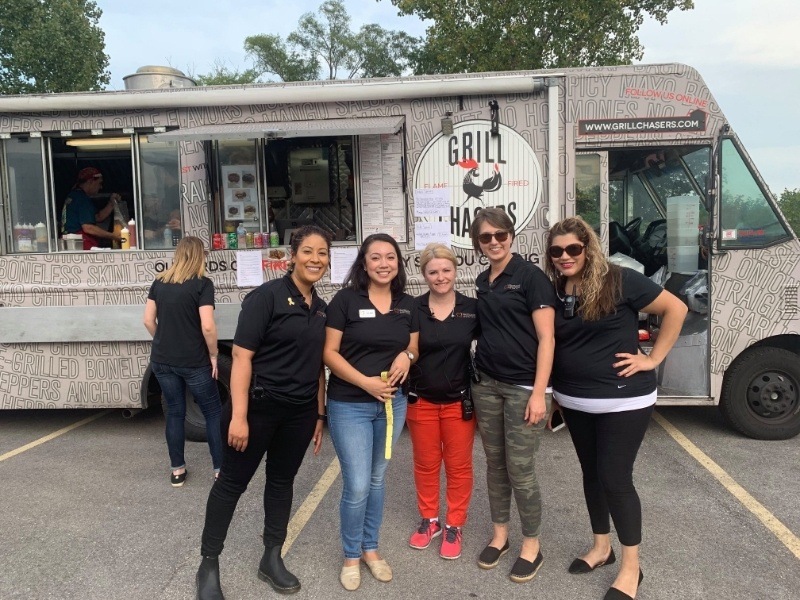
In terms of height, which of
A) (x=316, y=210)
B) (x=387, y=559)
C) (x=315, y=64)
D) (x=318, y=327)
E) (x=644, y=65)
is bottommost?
(x=387, y=559)

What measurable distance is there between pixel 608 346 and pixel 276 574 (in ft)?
6.25

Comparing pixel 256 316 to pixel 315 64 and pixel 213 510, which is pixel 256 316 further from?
pixel 315 64

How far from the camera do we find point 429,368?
304cm

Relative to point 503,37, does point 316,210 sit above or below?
below

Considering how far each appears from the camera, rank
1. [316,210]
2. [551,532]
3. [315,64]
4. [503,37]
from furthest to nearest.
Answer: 1. [315,64]
2. [503,37]
3. [316,210]
4. [551,532]

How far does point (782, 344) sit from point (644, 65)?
7.93 feet

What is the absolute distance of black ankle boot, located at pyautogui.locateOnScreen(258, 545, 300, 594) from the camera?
9.55 ft

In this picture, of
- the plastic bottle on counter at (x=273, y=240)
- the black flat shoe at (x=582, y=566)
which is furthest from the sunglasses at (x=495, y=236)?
the plastic bottle on counter at (x=273, y=240)

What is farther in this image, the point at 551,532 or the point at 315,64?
the point at 315,64

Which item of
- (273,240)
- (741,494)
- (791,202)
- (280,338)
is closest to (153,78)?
(273,240)

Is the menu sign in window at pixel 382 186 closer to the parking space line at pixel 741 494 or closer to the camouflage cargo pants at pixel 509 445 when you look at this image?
the camouflage cargo pants at pixel 509 445

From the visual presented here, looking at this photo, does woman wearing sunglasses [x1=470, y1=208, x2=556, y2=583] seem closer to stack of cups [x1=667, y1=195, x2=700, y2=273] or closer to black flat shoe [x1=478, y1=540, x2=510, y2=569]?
black flat shoe [x1=478, y1=540, x2=510, y2=569]

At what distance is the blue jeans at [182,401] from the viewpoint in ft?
13.5

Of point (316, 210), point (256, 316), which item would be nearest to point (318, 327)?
point (256, 316)
